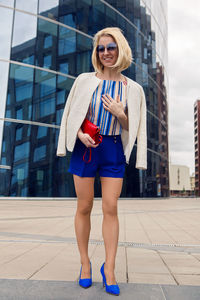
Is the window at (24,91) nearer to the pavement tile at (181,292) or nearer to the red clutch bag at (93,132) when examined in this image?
the red clutch bag at (93,132)

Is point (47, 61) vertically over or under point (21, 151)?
over

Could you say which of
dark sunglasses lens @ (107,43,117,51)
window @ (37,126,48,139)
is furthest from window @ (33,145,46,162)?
dark sunglasses lens @ (107,43,117,51)

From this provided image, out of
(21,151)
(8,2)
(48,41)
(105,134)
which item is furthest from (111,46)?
(8,2)

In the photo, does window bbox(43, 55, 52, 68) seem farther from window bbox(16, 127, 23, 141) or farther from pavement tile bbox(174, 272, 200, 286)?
pavement tile bbox(174, 272, 200, 286)

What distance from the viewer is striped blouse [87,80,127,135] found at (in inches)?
98.3

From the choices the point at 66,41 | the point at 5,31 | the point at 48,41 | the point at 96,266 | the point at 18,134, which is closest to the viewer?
the point at 96,266

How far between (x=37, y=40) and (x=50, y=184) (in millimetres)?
8708

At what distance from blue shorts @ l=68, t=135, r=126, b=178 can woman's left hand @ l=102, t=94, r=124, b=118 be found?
21 centimetres

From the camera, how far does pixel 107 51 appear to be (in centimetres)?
255

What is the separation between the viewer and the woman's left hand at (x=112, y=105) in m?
2.42

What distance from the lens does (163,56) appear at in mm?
32750

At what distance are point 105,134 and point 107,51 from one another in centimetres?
70

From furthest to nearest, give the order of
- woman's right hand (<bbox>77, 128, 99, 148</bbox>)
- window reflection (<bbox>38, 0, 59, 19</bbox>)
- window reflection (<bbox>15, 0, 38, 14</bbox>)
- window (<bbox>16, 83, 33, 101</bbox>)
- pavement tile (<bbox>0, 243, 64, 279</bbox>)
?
window reflection (<bbox>38, 0, 59, 19</bbox>) → window reflection (<bbox>15, 0, 38, 14</bbox>) → window (<bbox>16, 83, 33, 101</bbox>) → pavement tile (<bbox>0, 243, 64, 279</bbox>) → woman's right hand (<bbox>77, 128, 99, 148</bbox>)

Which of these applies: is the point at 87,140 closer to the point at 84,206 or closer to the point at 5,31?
the point at 84,206
